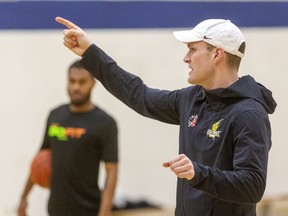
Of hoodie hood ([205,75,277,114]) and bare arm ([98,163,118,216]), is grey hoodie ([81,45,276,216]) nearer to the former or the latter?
hoodie hood ([205,75,277,114])

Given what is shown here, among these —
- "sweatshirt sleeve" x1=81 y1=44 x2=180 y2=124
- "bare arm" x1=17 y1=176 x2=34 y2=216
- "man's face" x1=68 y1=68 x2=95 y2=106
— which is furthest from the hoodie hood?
"bare arm" x1=17 y1=176 x2=34 y2=216

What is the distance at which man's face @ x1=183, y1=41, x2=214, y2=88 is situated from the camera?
112 inches

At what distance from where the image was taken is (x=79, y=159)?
421 cm

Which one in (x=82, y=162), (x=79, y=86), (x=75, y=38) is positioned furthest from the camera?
(x=79, y=86)

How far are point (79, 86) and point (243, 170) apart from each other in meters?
1.97

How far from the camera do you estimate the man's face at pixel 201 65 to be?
285cm

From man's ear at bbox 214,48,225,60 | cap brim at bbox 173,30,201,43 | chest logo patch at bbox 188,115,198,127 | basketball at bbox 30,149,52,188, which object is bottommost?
basketball at bbox 30,149,52,188

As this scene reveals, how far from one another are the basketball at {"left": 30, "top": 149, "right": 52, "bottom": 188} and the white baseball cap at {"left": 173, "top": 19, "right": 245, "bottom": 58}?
169 centimetres

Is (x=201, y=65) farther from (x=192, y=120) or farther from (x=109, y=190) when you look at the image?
(x=109, y=190)

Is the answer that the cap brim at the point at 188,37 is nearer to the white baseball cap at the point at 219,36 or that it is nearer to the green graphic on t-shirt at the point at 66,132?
the white baseball cap at the point at 219,36

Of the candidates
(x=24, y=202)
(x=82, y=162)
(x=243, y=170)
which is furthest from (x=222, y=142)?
(x=24, y=202)

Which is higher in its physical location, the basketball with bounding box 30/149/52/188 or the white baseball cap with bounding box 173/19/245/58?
the white baseball cap with bounding box 173/19/245/58

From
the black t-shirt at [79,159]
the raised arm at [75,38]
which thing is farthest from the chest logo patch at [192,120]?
the black t-shirt at [79,159]

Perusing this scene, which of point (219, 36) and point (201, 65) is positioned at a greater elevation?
point (219, 36)
